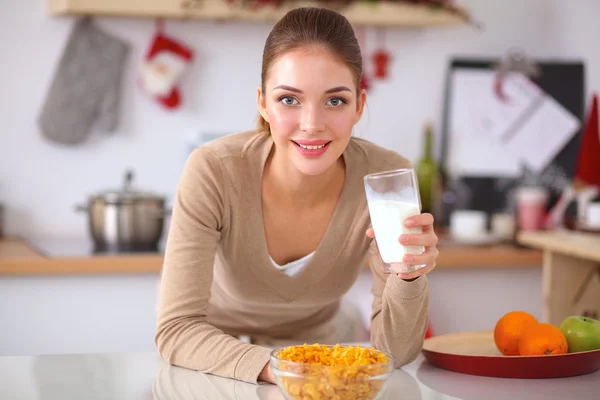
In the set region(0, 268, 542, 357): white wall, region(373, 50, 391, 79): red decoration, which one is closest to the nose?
region(0, 268, 542, 357): white wall

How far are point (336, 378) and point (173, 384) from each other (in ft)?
1.01

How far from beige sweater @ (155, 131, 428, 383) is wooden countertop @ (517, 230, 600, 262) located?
0.85 m

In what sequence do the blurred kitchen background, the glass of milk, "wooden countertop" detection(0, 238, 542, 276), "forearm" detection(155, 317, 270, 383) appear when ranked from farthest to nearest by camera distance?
the blurred kitchen background
"wooden countertop" detection(0, 238, 542, 276)
"forearm" detection(155, 317, 270, 383)
the glass of milk

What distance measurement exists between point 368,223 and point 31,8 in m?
1.91

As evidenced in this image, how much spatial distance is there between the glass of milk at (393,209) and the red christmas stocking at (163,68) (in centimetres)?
195

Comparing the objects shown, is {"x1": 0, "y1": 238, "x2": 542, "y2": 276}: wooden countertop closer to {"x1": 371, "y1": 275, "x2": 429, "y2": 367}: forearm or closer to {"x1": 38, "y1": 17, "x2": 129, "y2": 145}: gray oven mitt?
{"x1": 38, "y1": 17, "x2": 129, "y2": 145}: gray oven mitt

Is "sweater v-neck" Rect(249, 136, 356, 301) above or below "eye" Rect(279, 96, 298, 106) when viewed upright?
below

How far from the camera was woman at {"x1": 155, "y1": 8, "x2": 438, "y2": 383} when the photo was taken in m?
1.25

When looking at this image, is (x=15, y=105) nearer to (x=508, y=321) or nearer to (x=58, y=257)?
(x=58, y=257)

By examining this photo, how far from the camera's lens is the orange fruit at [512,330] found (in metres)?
1.19

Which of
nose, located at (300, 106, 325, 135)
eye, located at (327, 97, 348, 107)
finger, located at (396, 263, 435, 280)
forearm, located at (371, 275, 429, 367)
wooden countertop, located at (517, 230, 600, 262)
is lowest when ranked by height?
wooden countertop, located at (517, 230, 600, 262)

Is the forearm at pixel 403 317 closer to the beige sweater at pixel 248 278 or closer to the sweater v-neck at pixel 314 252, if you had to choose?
the beige sweater at pixel 248 278

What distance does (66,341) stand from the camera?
2.37 metres

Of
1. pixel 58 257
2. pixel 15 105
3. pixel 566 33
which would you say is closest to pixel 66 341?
pixel 58 257
